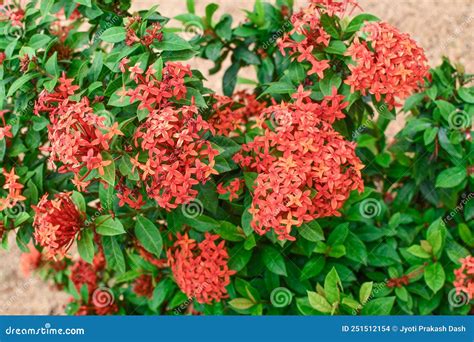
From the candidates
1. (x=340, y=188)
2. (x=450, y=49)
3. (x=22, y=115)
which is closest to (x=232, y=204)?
(x=340, y=188)

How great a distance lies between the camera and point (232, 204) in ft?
9.56

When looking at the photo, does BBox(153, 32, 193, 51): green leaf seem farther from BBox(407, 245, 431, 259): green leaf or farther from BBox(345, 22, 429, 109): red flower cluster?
BBox(407, 245, 431, 259): green leaf

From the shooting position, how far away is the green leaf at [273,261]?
10.0ft

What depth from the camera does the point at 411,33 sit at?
635 centimetres

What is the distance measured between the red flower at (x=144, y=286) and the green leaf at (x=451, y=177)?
1796 mm

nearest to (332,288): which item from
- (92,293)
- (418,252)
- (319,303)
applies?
(319,303)

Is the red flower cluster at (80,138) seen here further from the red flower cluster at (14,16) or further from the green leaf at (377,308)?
the green leaf at (377,308)

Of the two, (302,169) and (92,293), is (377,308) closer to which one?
(302,169)

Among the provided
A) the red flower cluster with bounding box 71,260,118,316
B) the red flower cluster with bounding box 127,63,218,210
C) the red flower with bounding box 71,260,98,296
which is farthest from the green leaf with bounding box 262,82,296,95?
the red flower with bounding box 71,260,98,296

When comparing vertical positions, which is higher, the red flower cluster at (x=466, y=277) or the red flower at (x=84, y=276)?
the red flower cluster at (x=466, y=277)

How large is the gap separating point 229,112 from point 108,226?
2.77 ft

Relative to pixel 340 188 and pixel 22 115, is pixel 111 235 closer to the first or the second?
pixel 22 115

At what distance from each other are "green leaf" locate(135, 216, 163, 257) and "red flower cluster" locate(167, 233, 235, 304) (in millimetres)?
233

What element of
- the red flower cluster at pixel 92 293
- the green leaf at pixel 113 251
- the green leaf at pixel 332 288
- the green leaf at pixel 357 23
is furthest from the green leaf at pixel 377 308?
the red flower cluster at pixel 92 293
